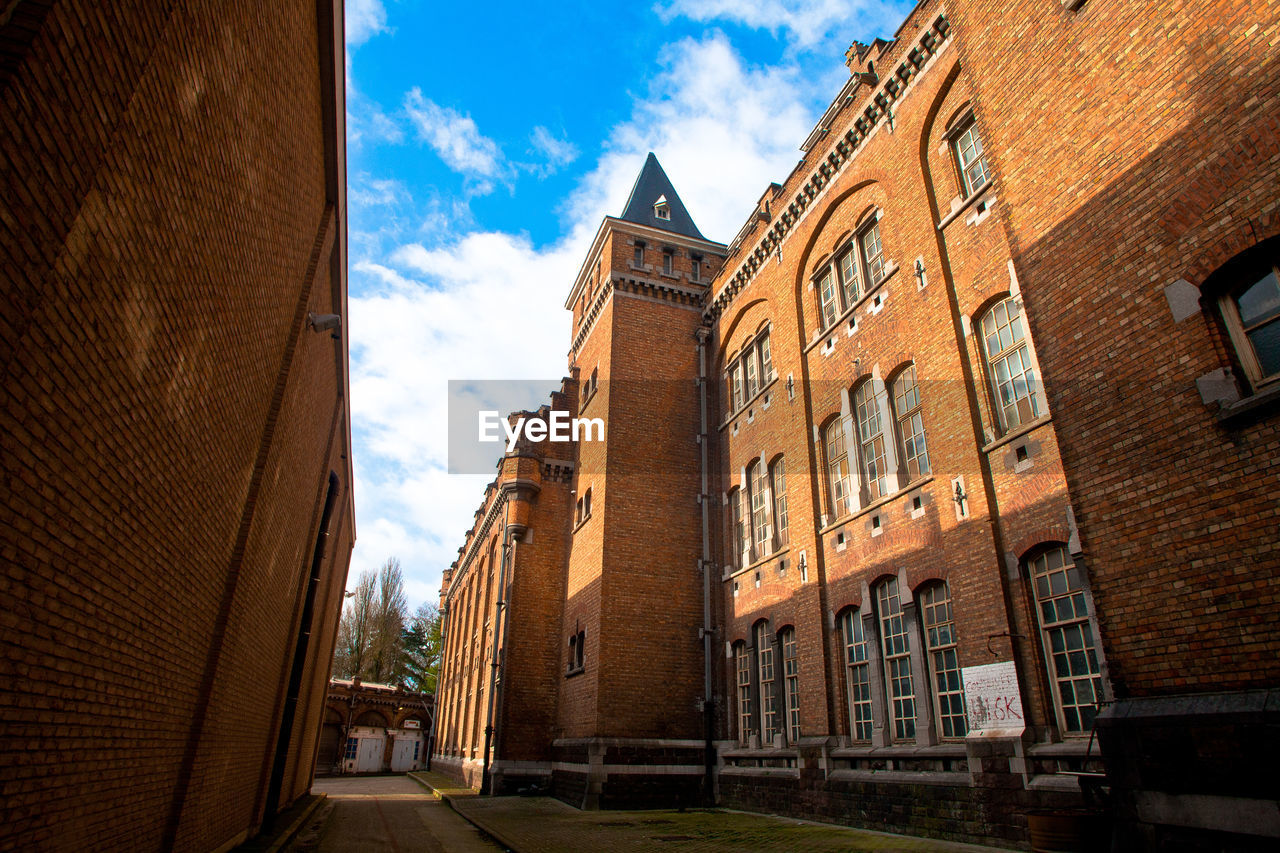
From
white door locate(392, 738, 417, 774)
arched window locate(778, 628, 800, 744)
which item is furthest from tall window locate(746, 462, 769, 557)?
white door locate(392, 738, 417, 774)

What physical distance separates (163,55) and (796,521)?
44.7ft

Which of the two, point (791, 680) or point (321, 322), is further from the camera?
point (791, 680)

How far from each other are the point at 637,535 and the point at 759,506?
12.3ft

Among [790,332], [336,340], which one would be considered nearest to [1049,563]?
[790,332]

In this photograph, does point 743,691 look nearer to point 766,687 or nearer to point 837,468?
point 766,687

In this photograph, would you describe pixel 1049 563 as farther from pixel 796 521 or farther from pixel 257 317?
pixel 257 317

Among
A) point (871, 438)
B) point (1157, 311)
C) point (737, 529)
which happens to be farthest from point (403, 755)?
point (1157, 311)

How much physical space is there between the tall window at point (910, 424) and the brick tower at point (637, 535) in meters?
8.59

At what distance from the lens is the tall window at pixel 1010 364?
33.4 feet

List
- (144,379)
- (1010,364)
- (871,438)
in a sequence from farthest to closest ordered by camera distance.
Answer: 1. (871,438)
2. (1010,364)
3. (144,379)

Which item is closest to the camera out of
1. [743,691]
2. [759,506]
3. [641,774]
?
[641,774]

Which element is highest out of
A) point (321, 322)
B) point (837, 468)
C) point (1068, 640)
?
point (321, 322)

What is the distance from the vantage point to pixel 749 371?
1991cm

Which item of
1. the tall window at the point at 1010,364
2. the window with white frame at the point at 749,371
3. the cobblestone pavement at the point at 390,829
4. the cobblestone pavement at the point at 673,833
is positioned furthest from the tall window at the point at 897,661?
the cobblestone pavement at the point at 390,829
